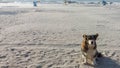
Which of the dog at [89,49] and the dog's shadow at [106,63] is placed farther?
the dog's shadow at [106,63]

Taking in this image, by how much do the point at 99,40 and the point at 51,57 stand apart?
345cm

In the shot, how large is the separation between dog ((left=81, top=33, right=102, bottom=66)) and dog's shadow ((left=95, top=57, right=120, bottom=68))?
0.32 meters

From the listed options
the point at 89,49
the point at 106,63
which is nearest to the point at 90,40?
the point at 89,49

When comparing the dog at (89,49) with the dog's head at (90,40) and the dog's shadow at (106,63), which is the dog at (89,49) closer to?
the dog's head at (90,40)

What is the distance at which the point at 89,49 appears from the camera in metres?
6.61

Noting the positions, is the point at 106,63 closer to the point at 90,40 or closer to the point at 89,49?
the point at 89,49

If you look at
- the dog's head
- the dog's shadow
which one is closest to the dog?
the dog's head

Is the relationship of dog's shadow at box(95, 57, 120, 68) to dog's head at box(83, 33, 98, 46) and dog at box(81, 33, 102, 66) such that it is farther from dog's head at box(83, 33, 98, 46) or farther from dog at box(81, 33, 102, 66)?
dog's head at box(83, 33, 98, 46)

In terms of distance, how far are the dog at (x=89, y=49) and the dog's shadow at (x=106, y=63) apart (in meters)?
0.32

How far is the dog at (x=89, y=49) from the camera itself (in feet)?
21.3

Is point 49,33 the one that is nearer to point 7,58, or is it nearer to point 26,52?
point 26,52

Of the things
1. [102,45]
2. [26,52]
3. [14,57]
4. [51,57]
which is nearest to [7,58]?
[14,57]

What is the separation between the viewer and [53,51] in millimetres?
8695

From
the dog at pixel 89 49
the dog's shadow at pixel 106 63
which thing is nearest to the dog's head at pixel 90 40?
the dog at pixel 89 49
